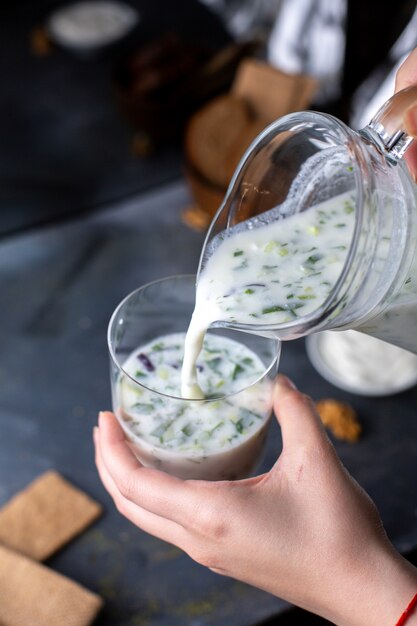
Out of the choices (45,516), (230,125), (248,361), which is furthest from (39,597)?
(230,125)

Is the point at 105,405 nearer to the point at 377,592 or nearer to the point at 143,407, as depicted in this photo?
the point at 143,407

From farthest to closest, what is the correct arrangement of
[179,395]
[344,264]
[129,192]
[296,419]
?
[129,192], [179,395], [296,419], [344,264]

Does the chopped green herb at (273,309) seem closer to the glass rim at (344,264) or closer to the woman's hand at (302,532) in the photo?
the glass rim at (344,264)

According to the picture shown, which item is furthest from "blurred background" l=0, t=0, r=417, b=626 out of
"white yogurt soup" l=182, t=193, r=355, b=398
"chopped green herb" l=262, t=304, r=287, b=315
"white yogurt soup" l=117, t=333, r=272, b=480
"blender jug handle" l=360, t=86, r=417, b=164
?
"blender jug handle" l=360, t=86, r=417, b=164

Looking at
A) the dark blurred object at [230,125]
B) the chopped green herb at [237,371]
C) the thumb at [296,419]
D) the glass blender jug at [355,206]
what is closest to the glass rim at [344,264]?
the glass blender jug at [355,206]

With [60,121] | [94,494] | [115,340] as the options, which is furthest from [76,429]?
[60,121]

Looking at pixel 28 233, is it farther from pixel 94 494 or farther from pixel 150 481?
pixel 150 481
